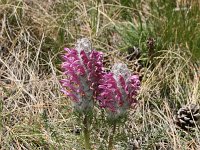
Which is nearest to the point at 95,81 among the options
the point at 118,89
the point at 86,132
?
the point at 118,89

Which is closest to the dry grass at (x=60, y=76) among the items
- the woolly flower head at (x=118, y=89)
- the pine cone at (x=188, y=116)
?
the pine cone at (x=188, y=116)

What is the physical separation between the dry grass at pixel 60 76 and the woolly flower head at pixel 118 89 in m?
0.29

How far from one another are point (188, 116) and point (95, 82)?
793 millimetres

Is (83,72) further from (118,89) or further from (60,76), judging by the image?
(60,76)

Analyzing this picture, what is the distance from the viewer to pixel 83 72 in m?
2.12

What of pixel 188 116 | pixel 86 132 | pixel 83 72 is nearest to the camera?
pixel 83 72

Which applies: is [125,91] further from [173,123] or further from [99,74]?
[173,123]

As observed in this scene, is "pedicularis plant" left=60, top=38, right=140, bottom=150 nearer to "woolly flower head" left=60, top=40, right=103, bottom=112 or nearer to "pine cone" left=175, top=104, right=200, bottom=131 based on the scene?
"woolly flower head" left=60, top=40, right=103, bottom=112

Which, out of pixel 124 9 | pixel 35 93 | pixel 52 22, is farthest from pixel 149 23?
pixel 35 93

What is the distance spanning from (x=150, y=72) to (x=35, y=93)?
2.26 feet

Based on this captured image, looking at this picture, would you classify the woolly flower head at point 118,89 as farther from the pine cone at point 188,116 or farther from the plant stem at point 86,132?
the pine cone at point 188,116

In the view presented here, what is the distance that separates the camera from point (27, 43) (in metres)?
3.18

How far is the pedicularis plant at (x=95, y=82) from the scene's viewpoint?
2.12 metres

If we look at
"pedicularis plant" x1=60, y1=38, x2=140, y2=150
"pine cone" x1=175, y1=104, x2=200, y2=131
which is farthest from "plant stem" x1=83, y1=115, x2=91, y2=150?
"pine cone" x1=175, y1=104, x2=200, y2=131
